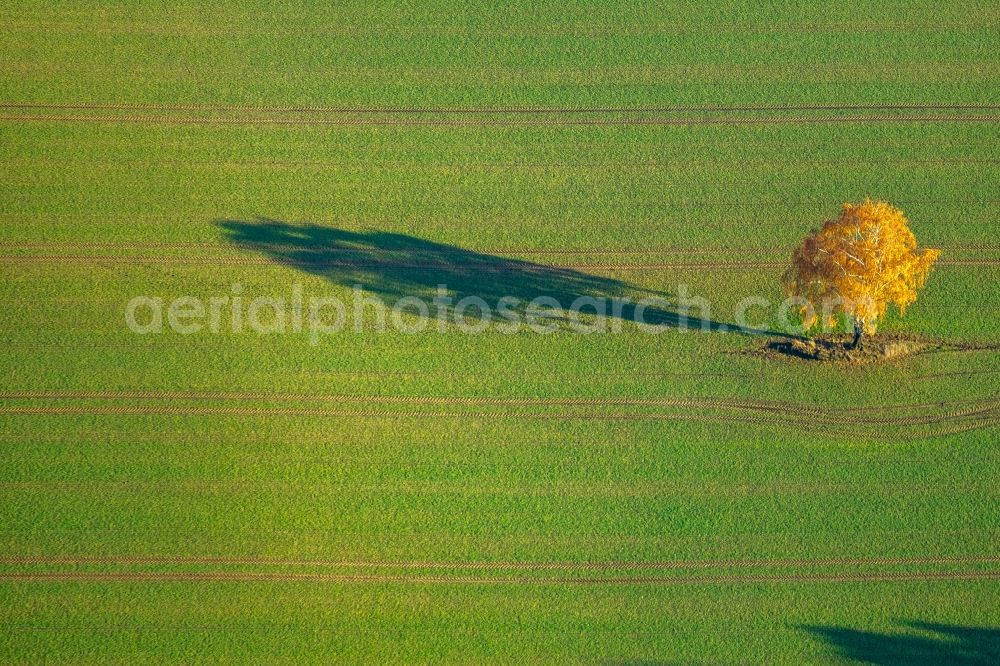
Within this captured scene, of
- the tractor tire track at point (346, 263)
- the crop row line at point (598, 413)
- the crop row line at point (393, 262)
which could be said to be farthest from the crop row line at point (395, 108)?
the crop row line at point (598, 413)

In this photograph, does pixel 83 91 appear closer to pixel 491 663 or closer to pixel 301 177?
pixel 301 177

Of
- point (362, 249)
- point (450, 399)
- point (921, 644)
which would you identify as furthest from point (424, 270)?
point (921, 644)

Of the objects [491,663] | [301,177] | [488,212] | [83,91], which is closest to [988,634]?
[491,663]

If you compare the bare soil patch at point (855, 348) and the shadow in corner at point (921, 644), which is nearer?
the shadow in corner at point (921, 644)

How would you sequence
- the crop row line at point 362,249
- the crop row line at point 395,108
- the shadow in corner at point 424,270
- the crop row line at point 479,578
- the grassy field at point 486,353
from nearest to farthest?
the grassy field at point 486,353
the crop row line at point 479,578
the shadow in corner at point 424,270
the crop row line at point 362,249
the crop row line at point 395,108

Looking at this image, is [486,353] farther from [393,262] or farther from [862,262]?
[862,262]

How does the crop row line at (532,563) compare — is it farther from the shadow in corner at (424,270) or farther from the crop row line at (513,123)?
the crop row line at (513,123)
